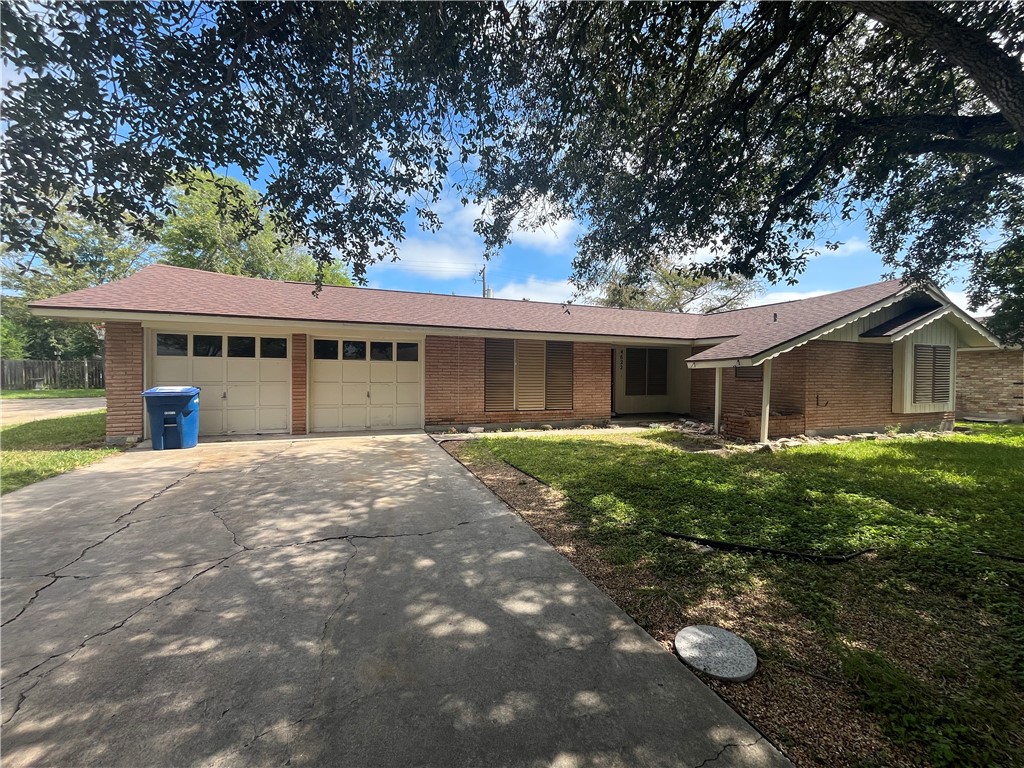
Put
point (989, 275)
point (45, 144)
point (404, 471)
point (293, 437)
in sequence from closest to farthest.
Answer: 1. point (45, 144)
2. point (404, 471)
3. point (989, 275)
4. point (293, 437)

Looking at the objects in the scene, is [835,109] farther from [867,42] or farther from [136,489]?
[136,489]

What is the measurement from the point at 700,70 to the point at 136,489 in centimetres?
962

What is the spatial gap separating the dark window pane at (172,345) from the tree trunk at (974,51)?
12247 millimetres

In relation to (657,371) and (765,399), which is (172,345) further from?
(657,371)

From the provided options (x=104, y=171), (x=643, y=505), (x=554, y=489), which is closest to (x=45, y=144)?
(x=104, y=171)

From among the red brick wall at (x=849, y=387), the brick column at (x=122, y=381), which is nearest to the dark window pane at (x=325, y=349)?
the brick column at (x=122, y=381)

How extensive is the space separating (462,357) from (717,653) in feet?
31.7

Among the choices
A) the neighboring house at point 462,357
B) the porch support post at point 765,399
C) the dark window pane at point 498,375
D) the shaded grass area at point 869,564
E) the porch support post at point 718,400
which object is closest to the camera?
the shaded grass area at point 869,564

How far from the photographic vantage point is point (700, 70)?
5.47 meters

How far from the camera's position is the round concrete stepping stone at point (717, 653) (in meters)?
2.35

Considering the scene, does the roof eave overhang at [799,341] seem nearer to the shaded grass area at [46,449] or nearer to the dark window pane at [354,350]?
the dark window pane at [354,350]

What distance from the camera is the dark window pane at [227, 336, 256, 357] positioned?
963 centimetres

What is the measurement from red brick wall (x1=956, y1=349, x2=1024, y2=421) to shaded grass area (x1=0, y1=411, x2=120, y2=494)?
84.2 feet

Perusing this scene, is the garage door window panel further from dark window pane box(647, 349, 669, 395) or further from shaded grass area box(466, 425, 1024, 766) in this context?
dark window pane box(647, 349, 669, 395)
